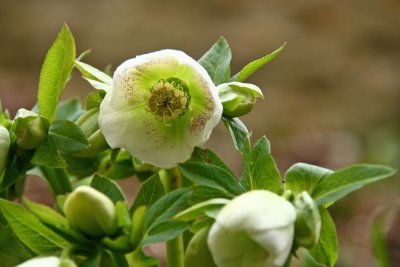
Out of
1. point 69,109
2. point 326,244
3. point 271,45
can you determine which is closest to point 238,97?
point 326,244

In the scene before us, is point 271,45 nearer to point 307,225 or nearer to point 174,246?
point 174,246

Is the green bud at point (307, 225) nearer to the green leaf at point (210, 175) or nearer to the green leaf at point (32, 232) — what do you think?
the green leaf at point (210, 175)

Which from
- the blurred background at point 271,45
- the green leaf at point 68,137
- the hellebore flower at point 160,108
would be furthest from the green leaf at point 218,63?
the blurred background at point 271,45

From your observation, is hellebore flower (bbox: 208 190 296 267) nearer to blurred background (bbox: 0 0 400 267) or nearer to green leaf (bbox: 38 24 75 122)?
green leaf (bbox: 38 24 75 122)

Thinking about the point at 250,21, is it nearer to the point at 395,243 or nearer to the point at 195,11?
the point at 195,11

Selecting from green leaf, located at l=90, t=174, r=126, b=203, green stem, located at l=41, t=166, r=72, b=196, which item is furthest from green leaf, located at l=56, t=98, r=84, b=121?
green leaf, located at l=90, t=174, r=126, b=203
